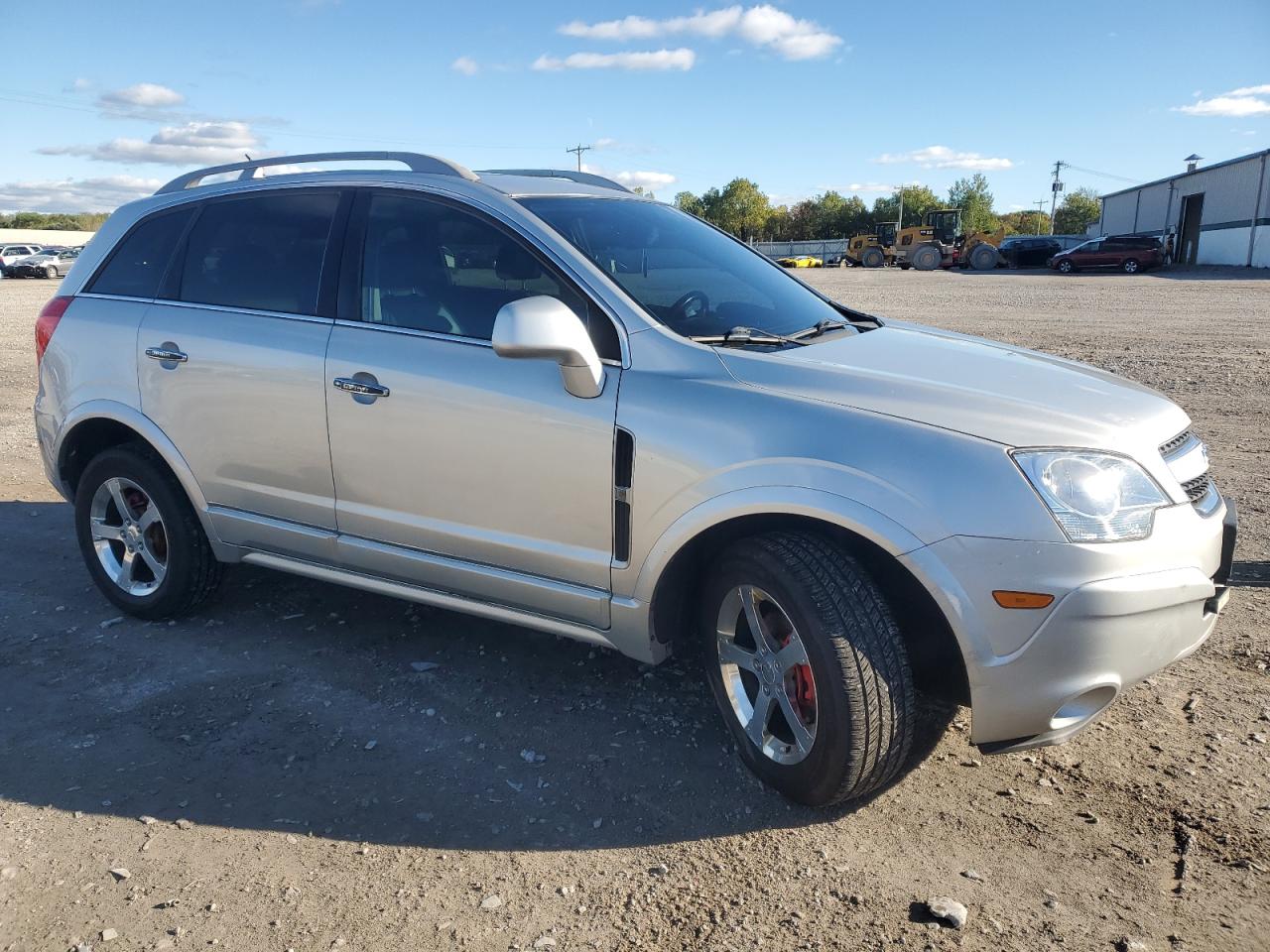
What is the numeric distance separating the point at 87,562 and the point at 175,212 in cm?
170

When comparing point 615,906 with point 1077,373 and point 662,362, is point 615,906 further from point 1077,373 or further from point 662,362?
point 1077,373

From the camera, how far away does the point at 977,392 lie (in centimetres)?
293

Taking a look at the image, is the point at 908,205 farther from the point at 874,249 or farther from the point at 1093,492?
the point at 1093,492

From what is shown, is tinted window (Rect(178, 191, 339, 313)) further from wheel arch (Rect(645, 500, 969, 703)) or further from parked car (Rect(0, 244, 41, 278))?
parked car (Rect(0, 244, 41, 278))

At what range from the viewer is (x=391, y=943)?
2490 mm

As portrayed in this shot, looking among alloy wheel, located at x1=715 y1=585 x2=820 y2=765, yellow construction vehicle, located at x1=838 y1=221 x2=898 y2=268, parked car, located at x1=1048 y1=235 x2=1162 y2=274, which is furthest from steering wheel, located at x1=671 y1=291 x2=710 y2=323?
yellow construction vehicle, located at x1=838 y1=221 x2=898 y2=268

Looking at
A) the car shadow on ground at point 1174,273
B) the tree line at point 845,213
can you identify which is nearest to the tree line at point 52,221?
the tree line at point 845,213

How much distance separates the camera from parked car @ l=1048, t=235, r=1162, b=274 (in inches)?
1603

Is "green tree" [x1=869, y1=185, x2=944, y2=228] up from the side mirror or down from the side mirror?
up

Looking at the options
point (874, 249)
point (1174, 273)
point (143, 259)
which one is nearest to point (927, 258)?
point (874, 249)

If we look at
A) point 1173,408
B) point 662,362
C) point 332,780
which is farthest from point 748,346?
point 332,780

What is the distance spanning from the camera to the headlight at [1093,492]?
2.56 m

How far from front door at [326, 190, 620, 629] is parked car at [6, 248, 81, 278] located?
46.1 metres

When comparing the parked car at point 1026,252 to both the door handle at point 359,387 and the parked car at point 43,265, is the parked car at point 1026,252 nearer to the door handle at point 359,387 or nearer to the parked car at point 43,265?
the parked car at point 43,265
